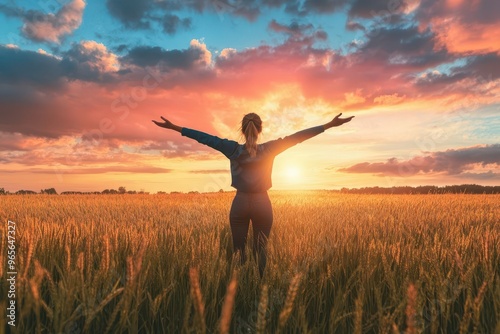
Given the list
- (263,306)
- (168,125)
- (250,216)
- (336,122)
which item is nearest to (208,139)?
(168,125)

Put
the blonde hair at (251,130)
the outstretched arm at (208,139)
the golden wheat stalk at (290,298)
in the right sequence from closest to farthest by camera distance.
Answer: the golden wheat stalk at (290,298) → the blonde hair at (251,130) → the outstretched arm at (208,139)

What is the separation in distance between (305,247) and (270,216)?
1.02 metres

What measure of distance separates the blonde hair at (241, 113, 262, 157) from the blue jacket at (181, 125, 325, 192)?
10 cm

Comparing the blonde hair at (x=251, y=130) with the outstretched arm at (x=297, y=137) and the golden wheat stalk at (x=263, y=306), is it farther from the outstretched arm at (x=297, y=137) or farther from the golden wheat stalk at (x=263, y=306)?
the golden wheat stalk at (x=263, y=306)

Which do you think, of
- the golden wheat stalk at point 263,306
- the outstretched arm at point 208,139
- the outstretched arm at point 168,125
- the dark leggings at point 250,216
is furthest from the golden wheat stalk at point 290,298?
the outstretched arm at point 168,125

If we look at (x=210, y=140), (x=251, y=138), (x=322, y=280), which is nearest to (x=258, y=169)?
(x=251, y=138)

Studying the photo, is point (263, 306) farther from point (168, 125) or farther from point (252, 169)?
point (168, 125)

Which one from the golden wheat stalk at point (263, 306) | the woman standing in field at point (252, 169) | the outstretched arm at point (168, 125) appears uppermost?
the outstretched arm at point (168, 125)

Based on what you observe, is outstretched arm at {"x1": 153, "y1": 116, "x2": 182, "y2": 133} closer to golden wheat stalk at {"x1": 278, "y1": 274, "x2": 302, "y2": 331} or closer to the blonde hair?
the blonde hair

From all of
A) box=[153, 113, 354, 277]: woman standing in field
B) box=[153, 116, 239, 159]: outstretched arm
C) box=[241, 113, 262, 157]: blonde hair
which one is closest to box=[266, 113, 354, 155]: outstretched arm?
box=[153, 113, 354, 277]: woman standing in field

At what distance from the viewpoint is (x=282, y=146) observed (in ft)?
19.0

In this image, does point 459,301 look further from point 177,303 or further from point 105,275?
point 105,275

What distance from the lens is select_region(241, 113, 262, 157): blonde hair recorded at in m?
5.58

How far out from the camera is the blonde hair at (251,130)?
18.3ft
